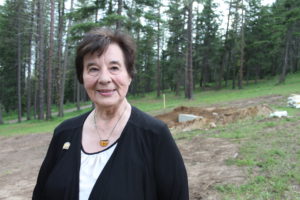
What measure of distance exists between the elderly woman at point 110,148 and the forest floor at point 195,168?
7.98 feet

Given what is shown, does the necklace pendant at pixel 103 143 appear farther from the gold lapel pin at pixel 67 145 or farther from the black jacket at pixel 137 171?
the gold lapel pin at pixel 67 145

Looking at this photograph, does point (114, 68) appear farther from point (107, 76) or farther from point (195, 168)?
point (195, 168)

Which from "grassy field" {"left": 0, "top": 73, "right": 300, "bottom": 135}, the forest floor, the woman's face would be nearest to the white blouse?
the woman's face

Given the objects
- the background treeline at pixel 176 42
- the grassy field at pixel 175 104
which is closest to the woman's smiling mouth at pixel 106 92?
the grassy field at pixel 175 104

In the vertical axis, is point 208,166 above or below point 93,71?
below

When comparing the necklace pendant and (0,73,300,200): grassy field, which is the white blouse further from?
(0,73,300,200): grassy field

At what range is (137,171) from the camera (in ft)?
4.79

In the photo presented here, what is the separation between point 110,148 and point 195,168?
12.0 ft

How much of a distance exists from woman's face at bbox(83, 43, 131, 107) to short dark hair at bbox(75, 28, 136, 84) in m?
0.03

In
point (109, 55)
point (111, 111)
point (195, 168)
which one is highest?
point (109, 55)

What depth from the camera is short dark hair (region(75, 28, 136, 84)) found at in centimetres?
159

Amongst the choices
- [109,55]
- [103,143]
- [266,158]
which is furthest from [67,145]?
[266,158]

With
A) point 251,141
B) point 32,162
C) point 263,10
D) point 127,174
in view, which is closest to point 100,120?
point 127,174

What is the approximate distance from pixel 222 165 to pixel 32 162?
17.4 ft
